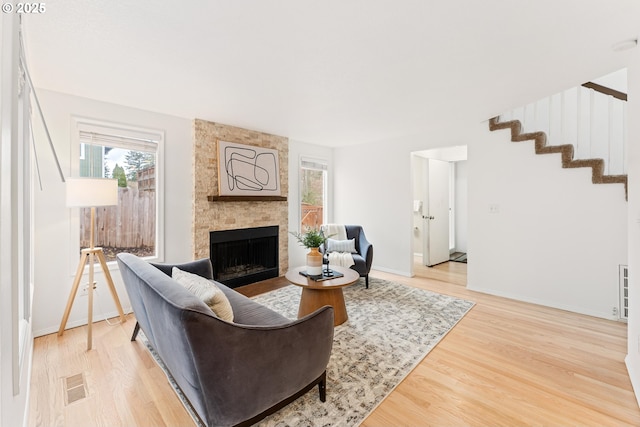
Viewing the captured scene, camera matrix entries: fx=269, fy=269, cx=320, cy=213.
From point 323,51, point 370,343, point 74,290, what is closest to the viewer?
point 323,51

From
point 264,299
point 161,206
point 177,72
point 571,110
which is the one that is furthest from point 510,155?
point 161,206

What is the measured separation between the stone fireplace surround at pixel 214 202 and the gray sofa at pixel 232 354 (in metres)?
2.04

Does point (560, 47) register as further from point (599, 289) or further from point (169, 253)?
point (169, 253)

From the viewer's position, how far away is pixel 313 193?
540 centimetres

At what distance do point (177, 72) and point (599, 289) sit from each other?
16.0 feet

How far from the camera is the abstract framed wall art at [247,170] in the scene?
3.83 m

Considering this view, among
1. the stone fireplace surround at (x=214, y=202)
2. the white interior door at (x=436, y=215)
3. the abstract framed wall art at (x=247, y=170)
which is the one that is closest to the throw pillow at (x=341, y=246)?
the stone fireplace surround at (x=214, y=202)

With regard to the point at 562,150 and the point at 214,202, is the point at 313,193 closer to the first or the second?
the point at 214,202

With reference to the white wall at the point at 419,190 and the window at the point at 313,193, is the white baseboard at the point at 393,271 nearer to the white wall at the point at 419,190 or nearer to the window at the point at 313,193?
the white wall at the point at 419,190

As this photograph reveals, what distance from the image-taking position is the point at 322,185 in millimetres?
5598

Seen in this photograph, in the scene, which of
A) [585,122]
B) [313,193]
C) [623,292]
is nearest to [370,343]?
[623,292]

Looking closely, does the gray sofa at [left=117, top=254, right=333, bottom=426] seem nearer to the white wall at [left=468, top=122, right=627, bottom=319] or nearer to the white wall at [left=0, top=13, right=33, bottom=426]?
the white wall at [left=0, top=13, right=33, bottom=426]

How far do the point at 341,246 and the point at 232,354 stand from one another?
3.06 metres

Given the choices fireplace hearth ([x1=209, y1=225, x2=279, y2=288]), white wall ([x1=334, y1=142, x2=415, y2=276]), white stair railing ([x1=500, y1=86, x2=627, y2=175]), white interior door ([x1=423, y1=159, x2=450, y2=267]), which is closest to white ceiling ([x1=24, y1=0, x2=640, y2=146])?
white stair railing ([x1=500, y1=86, x2=627, y2=175])
